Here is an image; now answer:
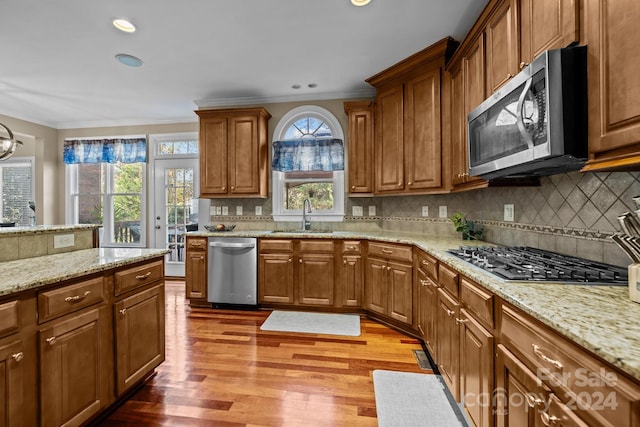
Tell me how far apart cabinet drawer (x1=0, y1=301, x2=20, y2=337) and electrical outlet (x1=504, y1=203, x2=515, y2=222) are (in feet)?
9.45

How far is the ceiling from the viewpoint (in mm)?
2297

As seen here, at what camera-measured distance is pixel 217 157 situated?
3.92 meters

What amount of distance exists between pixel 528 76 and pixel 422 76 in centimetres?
174

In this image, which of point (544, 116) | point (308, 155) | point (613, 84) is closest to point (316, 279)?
point (308, 155)

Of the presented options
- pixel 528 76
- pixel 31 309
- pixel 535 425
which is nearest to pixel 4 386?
pixel 31 309

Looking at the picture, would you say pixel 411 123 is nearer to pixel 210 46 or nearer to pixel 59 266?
pixel 210 46

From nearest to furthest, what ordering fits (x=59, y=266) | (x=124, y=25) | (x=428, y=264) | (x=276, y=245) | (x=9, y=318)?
(x=9, y=318), (x=59, y=266), (x=428, y=264), (x=124, y=25), (x=276, y=245)

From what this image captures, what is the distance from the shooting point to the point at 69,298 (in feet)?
4.65

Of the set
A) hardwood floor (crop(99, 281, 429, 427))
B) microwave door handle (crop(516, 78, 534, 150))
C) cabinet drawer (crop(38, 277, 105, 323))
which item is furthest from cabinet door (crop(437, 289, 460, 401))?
cabinet drawer (crop(38, 277, 105, 323))

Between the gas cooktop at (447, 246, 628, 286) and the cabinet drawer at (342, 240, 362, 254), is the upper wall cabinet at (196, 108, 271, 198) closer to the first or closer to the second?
the cabinet drawer at (342, 240, 362, 254)

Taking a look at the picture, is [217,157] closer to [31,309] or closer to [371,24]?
[371,24]

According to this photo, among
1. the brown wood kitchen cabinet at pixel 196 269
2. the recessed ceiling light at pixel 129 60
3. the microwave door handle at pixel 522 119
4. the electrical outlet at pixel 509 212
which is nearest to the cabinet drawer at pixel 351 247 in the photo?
the electrical outlet at pixel 509 212

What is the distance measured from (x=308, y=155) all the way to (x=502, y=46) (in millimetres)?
2454

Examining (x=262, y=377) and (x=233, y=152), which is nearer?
(x=262, y=377)
